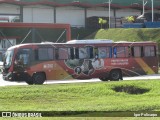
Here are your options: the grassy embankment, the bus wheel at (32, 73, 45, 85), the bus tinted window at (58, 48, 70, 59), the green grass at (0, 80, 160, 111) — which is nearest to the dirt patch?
the grassy embankment

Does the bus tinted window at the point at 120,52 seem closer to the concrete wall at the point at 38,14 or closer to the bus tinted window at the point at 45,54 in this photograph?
the bus tinted window at the point at 45,54

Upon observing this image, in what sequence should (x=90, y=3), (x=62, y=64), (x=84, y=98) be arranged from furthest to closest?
(x=90, y=3)
(x=62, y=64)
(x=84, y=98)

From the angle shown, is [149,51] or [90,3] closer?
[149,51]

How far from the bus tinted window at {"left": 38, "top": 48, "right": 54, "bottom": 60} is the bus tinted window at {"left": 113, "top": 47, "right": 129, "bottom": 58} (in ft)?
13.8

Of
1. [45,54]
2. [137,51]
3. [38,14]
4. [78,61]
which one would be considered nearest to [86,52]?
[78,61]

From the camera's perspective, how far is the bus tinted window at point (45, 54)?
22.7 metres

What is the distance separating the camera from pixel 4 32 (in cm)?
4159

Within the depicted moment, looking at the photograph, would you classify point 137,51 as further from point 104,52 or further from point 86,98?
point 86,98

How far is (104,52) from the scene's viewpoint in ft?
81.3

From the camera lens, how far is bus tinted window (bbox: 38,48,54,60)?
22.7 meters

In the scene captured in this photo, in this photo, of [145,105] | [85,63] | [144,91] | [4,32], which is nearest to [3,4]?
[4,32]

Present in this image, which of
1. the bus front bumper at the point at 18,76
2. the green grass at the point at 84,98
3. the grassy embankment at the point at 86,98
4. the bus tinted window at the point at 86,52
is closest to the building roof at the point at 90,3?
the bus tinted window at the point at 86,52

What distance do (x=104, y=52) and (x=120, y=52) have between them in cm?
114

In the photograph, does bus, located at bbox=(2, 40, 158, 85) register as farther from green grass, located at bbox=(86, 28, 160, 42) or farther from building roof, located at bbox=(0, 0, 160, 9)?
building roof, located at bbox=(0, 0, 160, 9)
